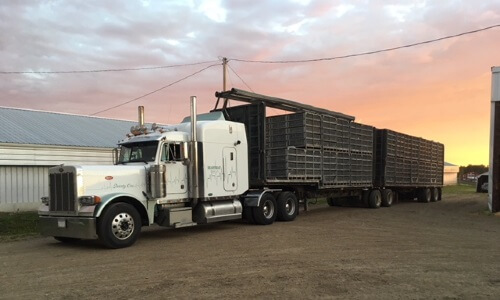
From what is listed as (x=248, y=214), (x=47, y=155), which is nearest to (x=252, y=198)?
(x=248, y=214)

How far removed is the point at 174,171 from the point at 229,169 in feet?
6.72

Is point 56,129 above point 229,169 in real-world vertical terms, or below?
above

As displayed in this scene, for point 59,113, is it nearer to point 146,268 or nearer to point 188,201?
point 188,201

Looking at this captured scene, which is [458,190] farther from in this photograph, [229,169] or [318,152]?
[229,169]

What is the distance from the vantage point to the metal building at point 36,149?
65.6 ft

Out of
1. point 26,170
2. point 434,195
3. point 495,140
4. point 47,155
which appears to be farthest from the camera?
point 434,195

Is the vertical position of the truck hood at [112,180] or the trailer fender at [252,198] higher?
the truck hood at [112,180]

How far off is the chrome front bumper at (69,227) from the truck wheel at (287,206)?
681 centimetres

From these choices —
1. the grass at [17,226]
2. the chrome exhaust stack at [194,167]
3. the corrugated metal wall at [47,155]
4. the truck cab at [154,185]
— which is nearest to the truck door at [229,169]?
the truck cab at [154,185]

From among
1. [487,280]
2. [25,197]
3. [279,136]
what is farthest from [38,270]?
[25,197]

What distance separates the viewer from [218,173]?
13.0 meters

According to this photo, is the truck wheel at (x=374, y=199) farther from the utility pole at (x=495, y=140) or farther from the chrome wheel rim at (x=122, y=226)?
the chrome wheel rim at (x=122, y=226)

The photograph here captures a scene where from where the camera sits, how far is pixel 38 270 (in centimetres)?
816

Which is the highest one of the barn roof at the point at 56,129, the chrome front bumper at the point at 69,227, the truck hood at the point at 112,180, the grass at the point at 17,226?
the barn roof at the point at 56,129
